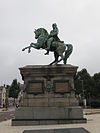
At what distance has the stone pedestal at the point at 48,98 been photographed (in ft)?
62.0

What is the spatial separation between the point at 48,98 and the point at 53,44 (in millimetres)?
3988

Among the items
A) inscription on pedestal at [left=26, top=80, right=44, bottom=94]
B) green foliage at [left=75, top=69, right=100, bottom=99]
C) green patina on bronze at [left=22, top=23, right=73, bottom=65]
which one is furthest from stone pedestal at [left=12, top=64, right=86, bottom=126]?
green foliage at [left=75, top=69, right=100, bottom=99]

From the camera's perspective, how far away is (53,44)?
21000mm

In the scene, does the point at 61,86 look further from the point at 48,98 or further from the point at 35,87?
the point at 35,87

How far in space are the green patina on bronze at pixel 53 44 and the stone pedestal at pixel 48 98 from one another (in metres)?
1.34

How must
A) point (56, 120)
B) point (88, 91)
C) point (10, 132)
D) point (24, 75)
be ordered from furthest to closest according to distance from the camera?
point (88, 91), point (24, 75), point (56, 120), point (10, 132)

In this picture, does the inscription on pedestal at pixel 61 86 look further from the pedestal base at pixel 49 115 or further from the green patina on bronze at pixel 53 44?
the green patina on bronze at pixel 53 44

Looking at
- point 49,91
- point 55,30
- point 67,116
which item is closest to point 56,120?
point 67,116

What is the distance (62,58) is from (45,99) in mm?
3347

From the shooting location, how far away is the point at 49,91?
19.8 m

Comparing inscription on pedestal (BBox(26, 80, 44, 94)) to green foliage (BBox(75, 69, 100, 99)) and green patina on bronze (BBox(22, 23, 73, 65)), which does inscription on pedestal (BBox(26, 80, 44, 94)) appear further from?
green foliage (BBox(75, 69, 100, 99))

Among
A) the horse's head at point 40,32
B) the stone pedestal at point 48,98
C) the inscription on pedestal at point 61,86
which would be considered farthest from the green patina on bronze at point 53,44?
the inscription on pedestal at point 61,86

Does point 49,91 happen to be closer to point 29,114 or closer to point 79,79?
point 29,114

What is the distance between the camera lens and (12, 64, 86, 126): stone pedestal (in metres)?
18.9
